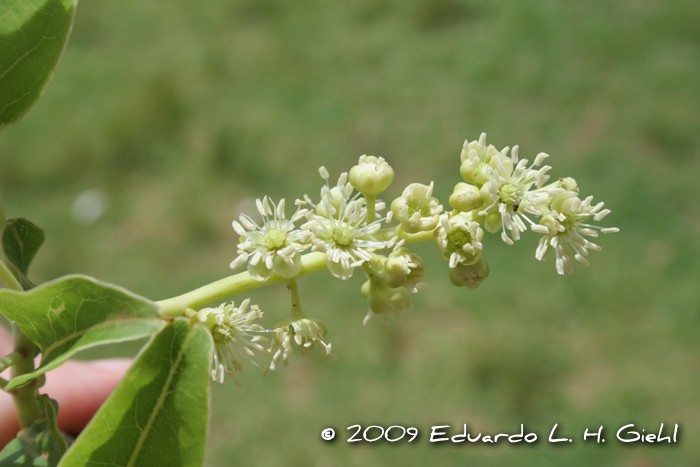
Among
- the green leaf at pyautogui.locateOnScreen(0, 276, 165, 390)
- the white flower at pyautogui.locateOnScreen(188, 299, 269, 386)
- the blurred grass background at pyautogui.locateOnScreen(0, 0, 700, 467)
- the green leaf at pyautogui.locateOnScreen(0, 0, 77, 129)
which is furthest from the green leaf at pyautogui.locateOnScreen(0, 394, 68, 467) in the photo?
the blurred grass background at pyautogui.locateOnScreen(0, 0, 700, 467)

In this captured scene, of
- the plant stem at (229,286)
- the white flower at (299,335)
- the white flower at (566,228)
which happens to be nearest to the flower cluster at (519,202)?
the white flower at (566,228)

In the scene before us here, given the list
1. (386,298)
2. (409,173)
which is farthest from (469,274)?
(409,173)

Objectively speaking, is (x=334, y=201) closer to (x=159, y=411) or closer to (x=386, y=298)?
(x=386, y=298)

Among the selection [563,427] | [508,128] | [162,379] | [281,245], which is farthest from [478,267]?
[508,128]

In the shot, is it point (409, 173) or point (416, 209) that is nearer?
point (416, 209)

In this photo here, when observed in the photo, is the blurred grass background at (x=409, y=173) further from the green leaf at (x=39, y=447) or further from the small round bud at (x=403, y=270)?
the small round bud at (x=403, y=270)

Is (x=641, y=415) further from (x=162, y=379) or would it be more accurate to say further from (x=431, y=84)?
(x=162, y=379)
